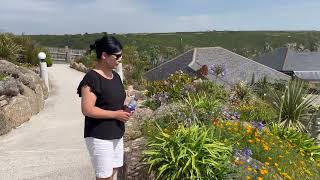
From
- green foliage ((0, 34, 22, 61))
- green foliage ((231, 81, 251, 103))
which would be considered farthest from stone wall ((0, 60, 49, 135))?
green foliage ((231, 81, 251, 103))

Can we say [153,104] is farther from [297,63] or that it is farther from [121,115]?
[297,63]

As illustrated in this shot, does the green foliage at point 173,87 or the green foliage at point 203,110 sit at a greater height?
the green foliage at point 203,110

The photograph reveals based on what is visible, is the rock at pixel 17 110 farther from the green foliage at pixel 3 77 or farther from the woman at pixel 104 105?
the woman at pixel 104 105

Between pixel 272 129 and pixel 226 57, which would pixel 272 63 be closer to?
pixel 226 57

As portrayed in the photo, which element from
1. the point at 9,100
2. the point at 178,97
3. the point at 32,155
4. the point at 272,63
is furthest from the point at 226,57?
the point at 272,63

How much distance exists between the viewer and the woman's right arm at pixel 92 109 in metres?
4.11

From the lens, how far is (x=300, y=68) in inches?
2110

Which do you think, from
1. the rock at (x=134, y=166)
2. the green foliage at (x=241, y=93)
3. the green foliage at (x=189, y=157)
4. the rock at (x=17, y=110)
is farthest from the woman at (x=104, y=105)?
the green foliage at (x=241, y=93)

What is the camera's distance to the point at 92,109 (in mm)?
4105

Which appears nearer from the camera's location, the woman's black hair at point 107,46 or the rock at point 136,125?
the woman's black hair at point 107,46

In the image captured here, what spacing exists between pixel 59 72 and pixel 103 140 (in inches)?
678

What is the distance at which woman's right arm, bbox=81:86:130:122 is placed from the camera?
4.11 meters

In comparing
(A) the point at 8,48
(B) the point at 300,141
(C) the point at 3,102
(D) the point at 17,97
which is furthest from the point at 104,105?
(A) the point at 8,48

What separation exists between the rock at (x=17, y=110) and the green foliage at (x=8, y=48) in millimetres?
6366
